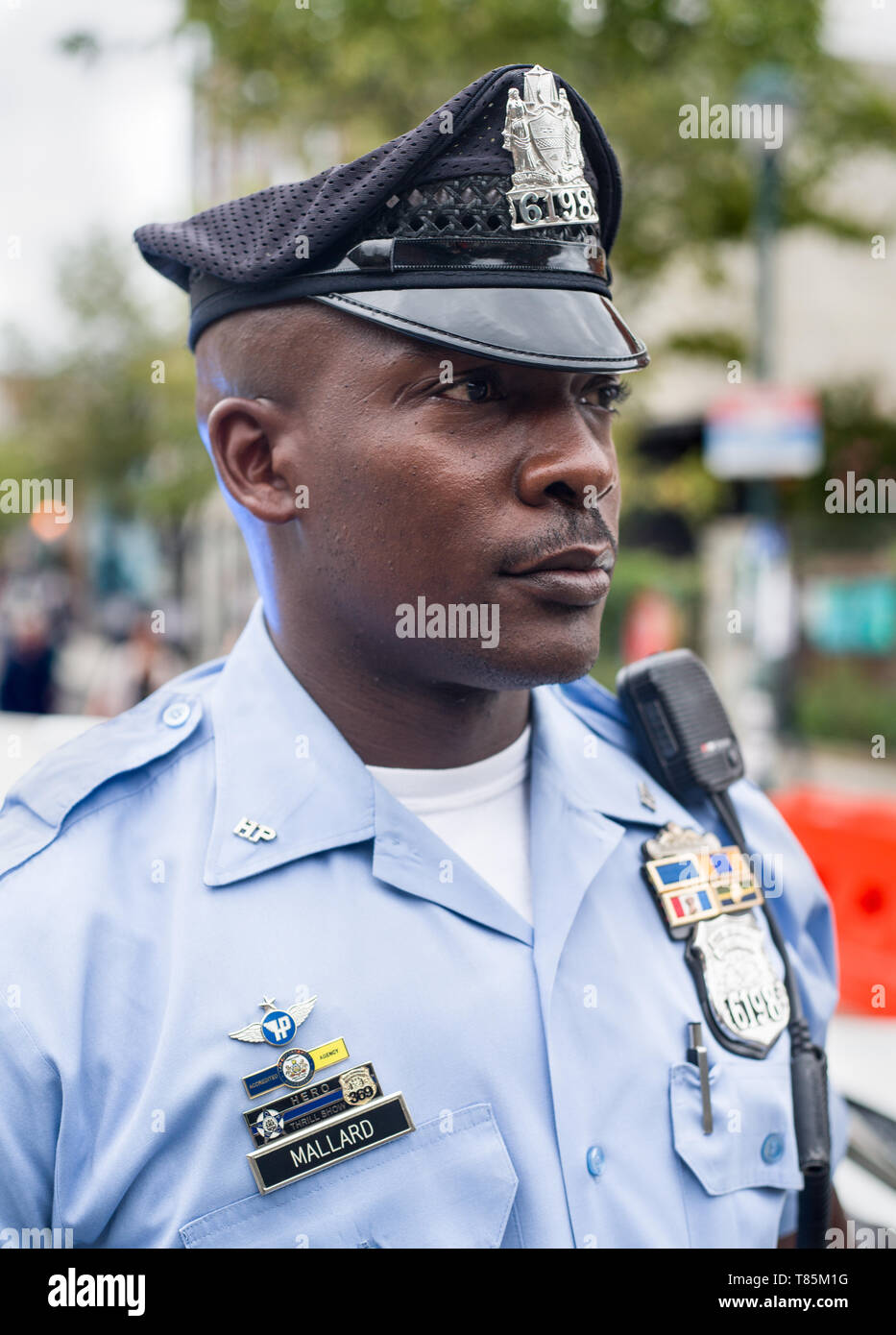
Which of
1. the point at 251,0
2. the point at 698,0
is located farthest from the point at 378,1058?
the point at 698,0

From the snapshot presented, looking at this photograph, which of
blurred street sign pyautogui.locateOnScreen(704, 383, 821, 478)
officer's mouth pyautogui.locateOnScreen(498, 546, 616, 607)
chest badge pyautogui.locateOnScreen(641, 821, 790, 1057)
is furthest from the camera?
blurred street sign pyautogui.locateOnScreen(704, 383, 821, 478)

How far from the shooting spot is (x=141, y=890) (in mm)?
1683

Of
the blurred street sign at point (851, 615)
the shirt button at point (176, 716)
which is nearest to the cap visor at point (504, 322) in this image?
the shirt button at point (176, 716)

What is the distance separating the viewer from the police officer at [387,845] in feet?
5.21

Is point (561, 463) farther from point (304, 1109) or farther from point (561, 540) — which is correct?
point (304, 1109)

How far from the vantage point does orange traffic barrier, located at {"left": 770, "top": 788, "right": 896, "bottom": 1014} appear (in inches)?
191

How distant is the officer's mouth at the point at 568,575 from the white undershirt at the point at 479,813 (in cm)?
36

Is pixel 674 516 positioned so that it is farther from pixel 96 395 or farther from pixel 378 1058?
pixel 378 1058

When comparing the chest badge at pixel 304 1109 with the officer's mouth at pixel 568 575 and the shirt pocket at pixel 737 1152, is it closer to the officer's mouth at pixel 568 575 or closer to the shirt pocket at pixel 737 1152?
the shirt pocket at pixel 737 1152

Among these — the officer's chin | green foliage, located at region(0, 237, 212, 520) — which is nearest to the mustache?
the officer's chin

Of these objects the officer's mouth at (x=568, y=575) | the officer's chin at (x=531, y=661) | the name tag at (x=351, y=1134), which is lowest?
the name tag at (x=351, y=1134)

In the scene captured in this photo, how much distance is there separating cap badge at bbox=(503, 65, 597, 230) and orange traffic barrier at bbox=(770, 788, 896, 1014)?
3.63 m

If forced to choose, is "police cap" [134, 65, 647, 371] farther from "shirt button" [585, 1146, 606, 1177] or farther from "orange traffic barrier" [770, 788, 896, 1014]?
"orange traffic barrier" [770, 788, 896, 1014]

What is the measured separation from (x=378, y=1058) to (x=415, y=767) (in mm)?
443
